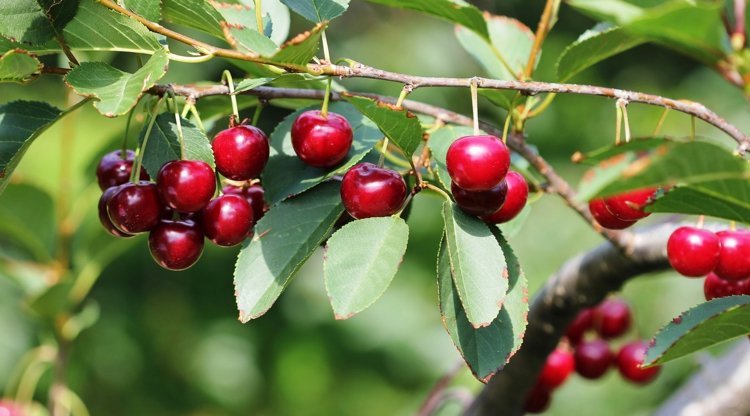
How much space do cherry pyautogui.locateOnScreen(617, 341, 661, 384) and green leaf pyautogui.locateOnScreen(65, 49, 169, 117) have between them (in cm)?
111

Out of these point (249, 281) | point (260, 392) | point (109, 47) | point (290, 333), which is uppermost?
point (109, 47)

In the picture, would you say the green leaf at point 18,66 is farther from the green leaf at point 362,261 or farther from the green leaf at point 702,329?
the green leaf at point 702,329

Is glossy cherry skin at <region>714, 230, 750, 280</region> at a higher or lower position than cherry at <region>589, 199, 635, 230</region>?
lower

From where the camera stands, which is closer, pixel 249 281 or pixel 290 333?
pixel 249 281

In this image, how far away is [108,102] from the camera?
2.28 ft

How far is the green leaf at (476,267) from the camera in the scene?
73cm

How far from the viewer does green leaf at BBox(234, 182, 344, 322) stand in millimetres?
774

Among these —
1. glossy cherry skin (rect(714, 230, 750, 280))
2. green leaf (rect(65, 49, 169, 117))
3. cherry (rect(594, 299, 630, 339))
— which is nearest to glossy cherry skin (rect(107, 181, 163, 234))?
green leaf (rect(65, 49, 169, 117))

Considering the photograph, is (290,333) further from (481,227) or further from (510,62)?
(481,227)

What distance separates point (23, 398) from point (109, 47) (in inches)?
50.3

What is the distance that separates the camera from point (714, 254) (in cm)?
87

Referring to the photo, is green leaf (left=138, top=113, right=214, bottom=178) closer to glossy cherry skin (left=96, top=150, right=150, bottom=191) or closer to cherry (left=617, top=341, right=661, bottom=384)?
glossy cherry skin (left=96, top=150, right=150, bottom=191)

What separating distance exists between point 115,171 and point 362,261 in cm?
34

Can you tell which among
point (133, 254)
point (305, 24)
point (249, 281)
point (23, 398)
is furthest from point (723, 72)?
point (305, 24)
